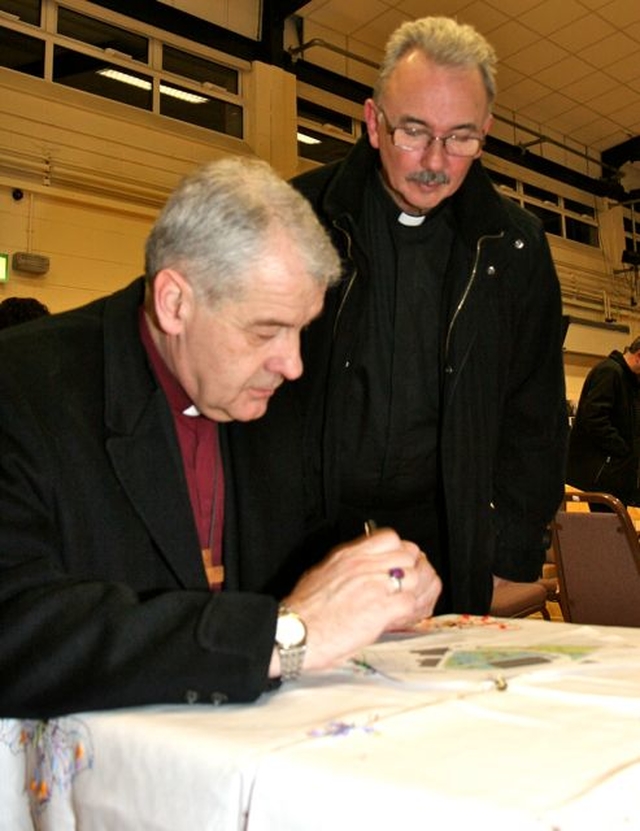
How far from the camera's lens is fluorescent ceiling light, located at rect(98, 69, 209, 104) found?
7.73 metres

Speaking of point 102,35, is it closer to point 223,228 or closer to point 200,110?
point 200,110

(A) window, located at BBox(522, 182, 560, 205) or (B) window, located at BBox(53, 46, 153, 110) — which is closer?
(B) window, located at BBox(53, 46, 153, 110)

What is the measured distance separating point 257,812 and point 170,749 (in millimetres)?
139

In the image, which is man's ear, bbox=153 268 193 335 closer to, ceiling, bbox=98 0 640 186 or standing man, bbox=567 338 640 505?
standing man, bbox=567 338 640 505

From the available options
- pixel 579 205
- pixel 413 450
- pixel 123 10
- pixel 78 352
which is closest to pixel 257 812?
pixel 78 352

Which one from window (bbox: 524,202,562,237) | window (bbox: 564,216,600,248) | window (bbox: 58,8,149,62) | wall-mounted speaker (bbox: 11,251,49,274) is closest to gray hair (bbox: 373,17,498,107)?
wall-mounted speaker (bbox: 11,251,49,274)

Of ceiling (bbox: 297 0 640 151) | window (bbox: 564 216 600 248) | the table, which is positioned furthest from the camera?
window (bbox: 564 216 600 248)

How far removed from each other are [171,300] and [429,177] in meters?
0.84

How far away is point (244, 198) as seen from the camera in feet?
4.24

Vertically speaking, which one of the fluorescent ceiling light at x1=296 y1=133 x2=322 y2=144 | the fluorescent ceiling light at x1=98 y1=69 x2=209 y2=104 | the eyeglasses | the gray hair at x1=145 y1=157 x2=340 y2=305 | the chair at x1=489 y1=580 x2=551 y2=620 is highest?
Result: the fluorescent ceiling light at x1=296 y1=133 x2=322 y2=144

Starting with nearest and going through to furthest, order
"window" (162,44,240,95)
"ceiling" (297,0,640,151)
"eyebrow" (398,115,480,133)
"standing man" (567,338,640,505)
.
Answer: "eyebrow" (398,115,480,133)
"standing man" (567,338,640,505)
"window" (162,44,240,95)
"ceiling" (297,0,640,151)

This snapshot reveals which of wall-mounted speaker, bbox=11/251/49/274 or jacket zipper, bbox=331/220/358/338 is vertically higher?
wall-mounted speaker, bbox=11/251/49/274

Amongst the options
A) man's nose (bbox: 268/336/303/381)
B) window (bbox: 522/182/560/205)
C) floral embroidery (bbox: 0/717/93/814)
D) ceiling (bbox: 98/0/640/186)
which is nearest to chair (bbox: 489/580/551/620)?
man's nose (bbox: 268/336/303/381)

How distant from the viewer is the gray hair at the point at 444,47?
75.8 inches
